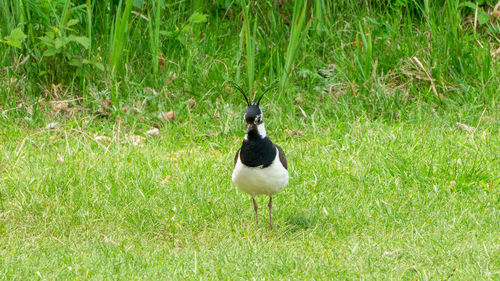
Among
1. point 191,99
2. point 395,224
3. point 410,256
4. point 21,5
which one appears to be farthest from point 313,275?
point 21,5

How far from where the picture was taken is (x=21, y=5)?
20.6ft

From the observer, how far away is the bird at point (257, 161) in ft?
13.4

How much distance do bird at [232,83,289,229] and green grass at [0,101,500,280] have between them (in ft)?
1.10

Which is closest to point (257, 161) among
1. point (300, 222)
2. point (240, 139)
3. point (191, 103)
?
point (300, 222)

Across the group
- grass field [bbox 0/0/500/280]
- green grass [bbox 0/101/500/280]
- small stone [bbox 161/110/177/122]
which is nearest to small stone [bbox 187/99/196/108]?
grass field [bbox 0/0/500/280]

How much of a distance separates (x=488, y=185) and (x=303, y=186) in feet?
3.92

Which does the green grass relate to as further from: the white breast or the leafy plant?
the leafy plant

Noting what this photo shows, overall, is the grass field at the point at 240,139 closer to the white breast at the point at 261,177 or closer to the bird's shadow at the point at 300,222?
the bird's shadow at the point at 300,222

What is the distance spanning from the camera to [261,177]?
4.14m

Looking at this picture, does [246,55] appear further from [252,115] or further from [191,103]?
[252,115]

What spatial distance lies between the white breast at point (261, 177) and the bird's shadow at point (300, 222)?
297 mm

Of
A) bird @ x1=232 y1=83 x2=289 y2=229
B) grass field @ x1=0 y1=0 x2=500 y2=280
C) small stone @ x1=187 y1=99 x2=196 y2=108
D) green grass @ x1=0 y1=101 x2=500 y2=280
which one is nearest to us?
green grass @ x1=0 y1=101 x2=500 y2=280

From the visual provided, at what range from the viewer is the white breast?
4.14 metres

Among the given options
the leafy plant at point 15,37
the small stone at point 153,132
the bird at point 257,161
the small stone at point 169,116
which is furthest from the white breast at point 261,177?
the leafy plant at point 15,37
